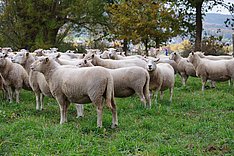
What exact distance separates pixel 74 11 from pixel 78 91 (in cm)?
2117

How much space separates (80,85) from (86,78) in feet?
0.67

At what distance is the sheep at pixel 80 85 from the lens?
745cm

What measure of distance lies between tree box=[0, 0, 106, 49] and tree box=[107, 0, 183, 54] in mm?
3502

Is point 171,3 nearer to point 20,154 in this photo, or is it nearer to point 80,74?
point 80,74

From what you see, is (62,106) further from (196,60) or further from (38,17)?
(38,17)

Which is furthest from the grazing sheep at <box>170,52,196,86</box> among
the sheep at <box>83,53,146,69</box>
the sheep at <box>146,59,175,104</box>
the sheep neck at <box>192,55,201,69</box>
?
the sheep at <box>83,53,146,69</box>

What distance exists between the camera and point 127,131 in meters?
7.31

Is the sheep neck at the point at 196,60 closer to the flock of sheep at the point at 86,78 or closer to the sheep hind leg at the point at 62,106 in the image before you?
the flock of sheep at the point at 86,78

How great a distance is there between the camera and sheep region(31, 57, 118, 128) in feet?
24.5

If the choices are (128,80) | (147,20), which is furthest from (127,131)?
(147,20)

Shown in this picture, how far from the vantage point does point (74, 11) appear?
28.0m

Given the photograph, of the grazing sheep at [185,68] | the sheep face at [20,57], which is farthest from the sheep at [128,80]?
the grazing sheep at [185,68]

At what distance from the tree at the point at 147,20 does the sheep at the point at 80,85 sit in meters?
16.7

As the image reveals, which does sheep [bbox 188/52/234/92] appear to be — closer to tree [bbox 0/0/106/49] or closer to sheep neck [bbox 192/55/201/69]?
sheep neck [bbox 192/55/201/69]
